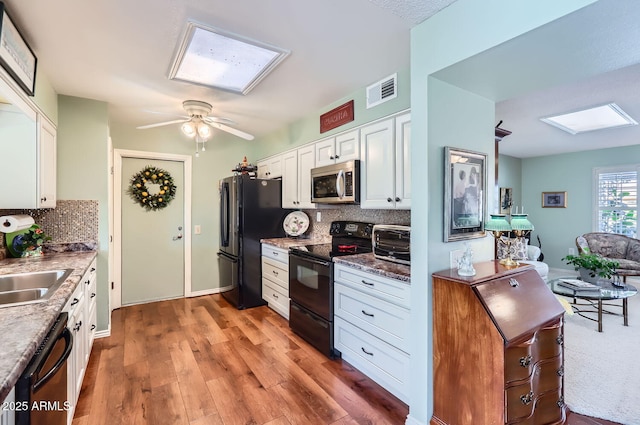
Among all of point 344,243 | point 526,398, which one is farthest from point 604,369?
point 344,243

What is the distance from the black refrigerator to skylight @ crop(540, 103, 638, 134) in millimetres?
3590

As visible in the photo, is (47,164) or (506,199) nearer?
(47,164)

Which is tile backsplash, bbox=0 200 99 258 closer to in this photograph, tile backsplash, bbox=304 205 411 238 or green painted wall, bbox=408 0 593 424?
tile backsplash, bbox=304 205 411 238

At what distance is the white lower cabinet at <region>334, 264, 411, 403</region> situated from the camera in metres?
1.97

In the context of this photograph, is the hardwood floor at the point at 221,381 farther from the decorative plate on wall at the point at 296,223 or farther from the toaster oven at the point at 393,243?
the decorative plate on wall at the point at 296,223

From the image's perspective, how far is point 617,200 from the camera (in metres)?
5.39

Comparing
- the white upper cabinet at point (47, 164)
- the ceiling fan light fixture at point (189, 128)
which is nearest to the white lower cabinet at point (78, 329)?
the white upper cabinet at point (47, 164)

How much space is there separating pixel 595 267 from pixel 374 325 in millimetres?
3179

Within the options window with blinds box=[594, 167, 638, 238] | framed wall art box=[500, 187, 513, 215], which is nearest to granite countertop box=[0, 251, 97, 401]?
framed wall art box=[500, 187, 513, 215]

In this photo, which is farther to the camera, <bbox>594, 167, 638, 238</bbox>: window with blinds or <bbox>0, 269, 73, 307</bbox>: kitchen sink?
<bbox>594, 167, 638, 238</bbox>: window with blinds

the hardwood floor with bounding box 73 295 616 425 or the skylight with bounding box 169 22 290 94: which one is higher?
the skylight with bounding box 169 22 290 94

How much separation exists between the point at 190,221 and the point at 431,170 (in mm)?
3687

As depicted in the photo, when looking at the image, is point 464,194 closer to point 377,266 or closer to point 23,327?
point 377,266

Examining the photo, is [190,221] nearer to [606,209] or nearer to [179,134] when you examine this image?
[179,134]
